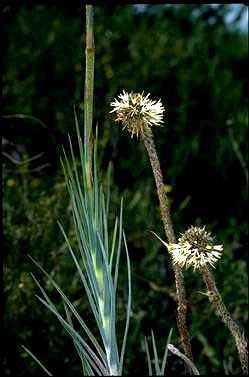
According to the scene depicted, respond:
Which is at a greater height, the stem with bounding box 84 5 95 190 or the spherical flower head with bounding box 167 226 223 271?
the stem with bounding box 84 5 95 190

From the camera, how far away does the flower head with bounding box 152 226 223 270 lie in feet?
2.22

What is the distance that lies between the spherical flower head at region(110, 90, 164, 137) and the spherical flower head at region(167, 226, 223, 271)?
106mm

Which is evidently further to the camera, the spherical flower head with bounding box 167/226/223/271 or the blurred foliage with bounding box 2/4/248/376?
the blurred foliage with bounding box 2/4/248/376

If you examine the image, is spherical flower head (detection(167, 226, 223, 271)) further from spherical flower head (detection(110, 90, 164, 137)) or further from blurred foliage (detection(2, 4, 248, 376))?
blurred foliage (detection(2, 4, 248, 376))

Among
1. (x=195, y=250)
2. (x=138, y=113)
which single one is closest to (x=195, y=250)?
(x=195, y=250)

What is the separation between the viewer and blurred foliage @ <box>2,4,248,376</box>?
1.94 metres

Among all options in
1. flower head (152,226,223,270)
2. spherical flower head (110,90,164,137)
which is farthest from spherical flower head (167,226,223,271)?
spherical flower head (110,90,164,137)

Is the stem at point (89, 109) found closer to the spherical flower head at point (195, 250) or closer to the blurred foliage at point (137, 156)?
the spherical flower head at point (195, 250)

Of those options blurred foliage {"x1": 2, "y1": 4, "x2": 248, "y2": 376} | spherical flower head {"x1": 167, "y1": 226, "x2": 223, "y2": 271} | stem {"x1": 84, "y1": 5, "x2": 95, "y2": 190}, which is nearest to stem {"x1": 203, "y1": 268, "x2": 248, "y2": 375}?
spherical flower head {"x1": 167, "y1": 226, "x2": 223, "y2": 271}

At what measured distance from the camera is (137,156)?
9.02ft

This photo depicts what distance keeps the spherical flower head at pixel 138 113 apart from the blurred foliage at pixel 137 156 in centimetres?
88

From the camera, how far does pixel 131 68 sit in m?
3.08

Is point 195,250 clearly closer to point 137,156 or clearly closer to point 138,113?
point 138,113

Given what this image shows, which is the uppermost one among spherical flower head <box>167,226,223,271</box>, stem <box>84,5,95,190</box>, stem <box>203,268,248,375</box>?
stem <box>84,5,95,190</box>
